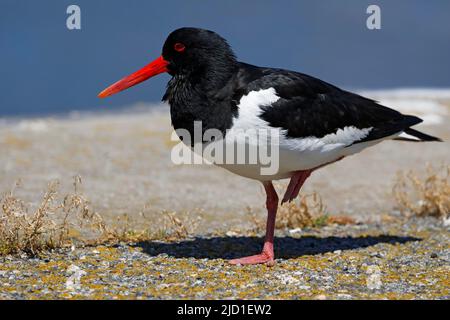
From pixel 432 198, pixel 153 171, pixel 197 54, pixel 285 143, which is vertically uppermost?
pixel 197 54

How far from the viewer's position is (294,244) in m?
7.48

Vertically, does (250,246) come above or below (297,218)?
below

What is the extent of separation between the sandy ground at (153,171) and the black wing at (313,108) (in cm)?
245

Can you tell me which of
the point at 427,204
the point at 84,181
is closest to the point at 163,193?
the point at 84,181

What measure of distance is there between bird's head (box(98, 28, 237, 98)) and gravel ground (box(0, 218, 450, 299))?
5.48 ft

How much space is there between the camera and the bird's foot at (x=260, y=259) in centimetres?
640

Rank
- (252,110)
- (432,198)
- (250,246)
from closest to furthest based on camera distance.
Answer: (252,110) < (250,246) < (432,198)

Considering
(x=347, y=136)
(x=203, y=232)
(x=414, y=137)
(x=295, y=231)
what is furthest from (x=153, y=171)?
(x=347, y=136)

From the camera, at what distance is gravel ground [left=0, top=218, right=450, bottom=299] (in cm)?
537

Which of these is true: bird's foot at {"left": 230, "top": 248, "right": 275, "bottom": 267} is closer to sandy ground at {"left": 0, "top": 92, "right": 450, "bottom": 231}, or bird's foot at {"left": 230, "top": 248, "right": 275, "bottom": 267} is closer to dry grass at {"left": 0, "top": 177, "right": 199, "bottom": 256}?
dry grass at {"left": 0, "top": 177, "right": 199, "bottom": 256}

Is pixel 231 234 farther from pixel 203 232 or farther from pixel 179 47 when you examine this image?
pixel 179 47

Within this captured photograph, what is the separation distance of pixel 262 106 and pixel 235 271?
140 centimetres

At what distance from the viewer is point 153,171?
1280cm

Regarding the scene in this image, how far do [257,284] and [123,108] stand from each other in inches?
582
